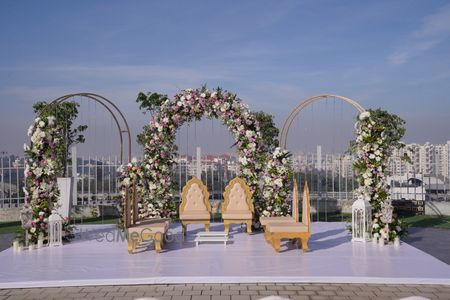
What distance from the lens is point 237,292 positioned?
546cm

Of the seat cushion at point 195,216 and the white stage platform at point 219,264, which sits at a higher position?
the seat cushion at point 195,216

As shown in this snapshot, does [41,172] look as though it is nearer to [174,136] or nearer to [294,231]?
[174,136]

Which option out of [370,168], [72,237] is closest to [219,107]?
[370,168]

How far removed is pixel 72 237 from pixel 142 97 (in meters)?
9.42

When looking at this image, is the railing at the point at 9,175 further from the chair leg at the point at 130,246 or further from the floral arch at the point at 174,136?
the chair leg at the point at 130,246

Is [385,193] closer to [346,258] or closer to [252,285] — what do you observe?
[346,258]

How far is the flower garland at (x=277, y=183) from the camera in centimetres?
1020

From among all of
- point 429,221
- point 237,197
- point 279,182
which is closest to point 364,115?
point 279,182

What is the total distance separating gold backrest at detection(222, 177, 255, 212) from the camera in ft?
34.1

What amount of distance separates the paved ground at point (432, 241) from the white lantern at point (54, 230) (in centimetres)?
665

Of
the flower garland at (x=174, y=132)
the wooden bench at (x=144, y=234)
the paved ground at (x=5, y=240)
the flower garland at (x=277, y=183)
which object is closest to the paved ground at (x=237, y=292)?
the wooden bench at (x=144, y=234)

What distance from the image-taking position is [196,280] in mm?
6055

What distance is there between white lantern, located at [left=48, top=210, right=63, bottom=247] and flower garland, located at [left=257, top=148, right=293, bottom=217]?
13.7 ft

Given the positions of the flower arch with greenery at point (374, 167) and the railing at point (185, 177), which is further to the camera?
the railing at point (185, 177)
